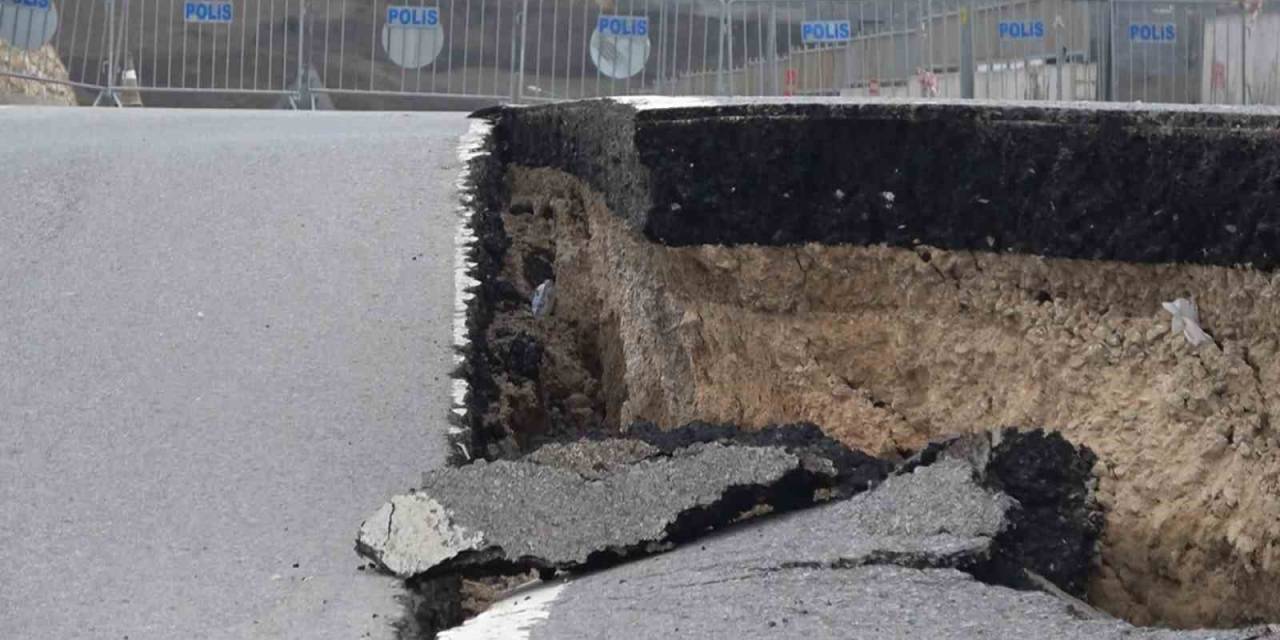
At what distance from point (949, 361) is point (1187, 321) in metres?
1.16

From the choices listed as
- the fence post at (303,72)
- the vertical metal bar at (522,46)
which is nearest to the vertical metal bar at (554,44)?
the vertical metal bar at (522,46)

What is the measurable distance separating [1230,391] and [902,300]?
149 cm

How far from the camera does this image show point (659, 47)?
1516cm

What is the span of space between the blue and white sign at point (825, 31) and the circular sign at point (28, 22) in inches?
236

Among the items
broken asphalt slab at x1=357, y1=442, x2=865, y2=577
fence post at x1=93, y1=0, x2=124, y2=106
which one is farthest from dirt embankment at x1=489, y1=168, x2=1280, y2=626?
fence post at x1=93, y1=0, x2=124, y2=106

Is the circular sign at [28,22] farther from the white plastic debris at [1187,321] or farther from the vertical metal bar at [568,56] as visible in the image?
the white plastic debris at [1187,321]

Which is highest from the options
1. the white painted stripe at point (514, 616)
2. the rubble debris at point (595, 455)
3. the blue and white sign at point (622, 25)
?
the blue and white sign at point (622, 25)

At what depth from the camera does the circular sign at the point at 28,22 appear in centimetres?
1558

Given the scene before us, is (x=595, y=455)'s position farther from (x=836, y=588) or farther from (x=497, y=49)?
(x=497, y=49)

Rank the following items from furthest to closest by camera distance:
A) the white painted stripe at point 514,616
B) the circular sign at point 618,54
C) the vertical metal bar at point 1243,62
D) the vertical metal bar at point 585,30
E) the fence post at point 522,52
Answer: the fence post at point 522,52
the vertical metal bar at point 585,30
the circular sign at point 618,54
the vertical metal bar at point 1243,62
the white painted stripe at point 514,616

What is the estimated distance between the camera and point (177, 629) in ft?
16.5

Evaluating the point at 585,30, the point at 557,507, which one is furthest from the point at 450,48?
the point at 557,507

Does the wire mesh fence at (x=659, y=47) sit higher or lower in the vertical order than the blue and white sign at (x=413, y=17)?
lower

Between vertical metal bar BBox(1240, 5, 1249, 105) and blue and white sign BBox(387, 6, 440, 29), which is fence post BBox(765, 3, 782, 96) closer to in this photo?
blue and white sign BBox(387, 6, 440, 29)
